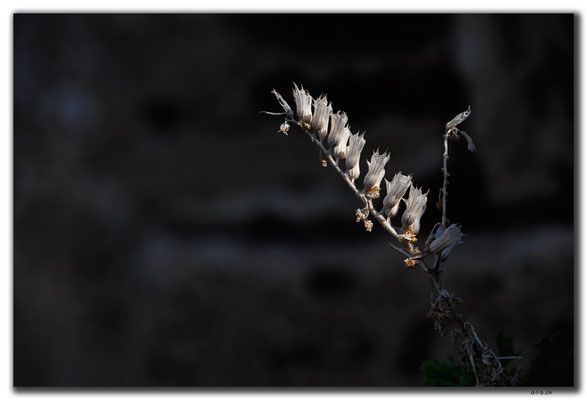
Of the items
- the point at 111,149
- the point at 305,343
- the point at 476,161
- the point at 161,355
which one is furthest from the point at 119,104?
the point at 476,161

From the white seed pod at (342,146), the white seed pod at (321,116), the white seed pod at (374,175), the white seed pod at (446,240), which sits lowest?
the white seed pod at (446,240)

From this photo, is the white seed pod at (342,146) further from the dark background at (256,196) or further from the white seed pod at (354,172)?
the dark background at (256,196)

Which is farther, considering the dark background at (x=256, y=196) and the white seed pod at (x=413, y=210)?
the dark background at (x=256, y=196)

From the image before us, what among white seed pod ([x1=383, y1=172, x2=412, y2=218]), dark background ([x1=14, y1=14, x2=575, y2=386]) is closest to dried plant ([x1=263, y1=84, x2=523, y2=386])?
white seed pod ([x1=383, y1=172, x2=412, y2=218])

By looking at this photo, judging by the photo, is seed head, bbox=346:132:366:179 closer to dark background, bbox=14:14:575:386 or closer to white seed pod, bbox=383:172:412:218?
white seed pod, bbox=383:172:412:218

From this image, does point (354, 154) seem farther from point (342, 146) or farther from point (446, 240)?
point (446, 240)

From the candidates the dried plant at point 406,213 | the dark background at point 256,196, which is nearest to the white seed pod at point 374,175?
the dried plant at point 406,213
